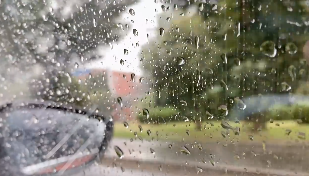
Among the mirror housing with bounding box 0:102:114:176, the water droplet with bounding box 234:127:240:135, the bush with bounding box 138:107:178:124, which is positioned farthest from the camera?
the mirror housing with bounding box 0:102:114:176

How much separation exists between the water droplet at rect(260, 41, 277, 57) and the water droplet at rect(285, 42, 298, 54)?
0.02 metres

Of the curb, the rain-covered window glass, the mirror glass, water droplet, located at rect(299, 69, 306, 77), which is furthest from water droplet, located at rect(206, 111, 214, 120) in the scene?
the mirror glass

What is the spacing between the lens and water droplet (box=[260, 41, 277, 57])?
25.4 inches

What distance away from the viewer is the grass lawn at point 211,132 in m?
0.64

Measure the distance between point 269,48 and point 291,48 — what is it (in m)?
0.04

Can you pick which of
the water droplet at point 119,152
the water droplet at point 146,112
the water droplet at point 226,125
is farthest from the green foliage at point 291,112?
the water droplet at point 119,152

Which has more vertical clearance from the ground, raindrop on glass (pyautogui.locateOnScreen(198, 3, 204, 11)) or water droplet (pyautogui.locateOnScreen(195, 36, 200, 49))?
raindrop on glass (pyautogui.locateOnScreen(198, 3, 204, 11))

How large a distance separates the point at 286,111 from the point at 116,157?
1.58 ft

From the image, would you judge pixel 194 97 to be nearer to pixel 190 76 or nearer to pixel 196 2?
pixel 190 76

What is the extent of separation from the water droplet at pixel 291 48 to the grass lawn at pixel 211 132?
0.43ft

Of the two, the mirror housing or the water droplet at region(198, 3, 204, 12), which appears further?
the mirror housing

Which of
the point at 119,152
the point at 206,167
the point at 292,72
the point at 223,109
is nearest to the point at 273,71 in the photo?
Result: the point at 292,72

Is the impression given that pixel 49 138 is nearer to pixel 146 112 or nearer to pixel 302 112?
pixel 146 112

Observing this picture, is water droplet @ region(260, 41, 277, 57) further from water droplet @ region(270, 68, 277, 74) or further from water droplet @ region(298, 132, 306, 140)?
water droplet @ region(298, 132, 306, 140)
